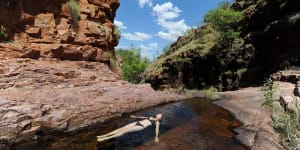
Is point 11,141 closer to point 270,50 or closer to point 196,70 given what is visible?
point 270,50

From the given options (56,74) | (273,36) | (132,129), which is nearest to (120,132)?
(132,129)

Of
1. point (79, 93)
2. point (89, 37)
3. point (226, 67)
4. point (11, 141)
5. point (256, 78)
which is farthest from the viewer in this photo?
point (226, 67)

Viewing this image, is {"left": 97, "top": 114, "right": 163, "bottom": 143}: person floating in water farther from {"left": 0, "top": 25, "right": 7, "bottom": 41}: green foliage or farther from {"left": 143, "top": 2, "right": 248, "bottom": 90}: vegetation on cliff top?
{"left": 143, "top": 2, "right": 248, "bottom": 90}: vegetation on cliff top

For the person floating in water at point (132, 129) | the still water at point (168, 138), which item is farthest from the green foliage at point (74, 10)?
the person floating in water at point (132, 129)

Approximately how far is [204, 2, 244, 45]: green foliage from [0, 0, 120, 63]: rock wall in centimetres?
2032

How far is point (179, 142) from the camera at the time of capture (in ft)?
33.7

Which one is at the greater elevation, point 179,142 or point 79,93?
point 79,93

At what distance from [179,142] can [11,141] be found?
257 inches

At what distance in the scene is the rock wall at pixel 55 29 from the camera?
1400 centimetres

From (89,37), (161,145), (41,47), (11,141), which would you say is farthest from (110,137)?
(89,37)

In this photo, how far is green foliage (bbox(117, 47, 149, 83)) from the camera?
59344 mm

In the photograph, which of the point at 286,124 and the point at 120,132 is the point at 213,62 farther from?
the point at 120,132

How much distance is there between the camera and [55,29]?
16062 mm

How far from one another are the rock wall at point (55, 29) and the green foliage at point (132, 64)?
37608 mm
